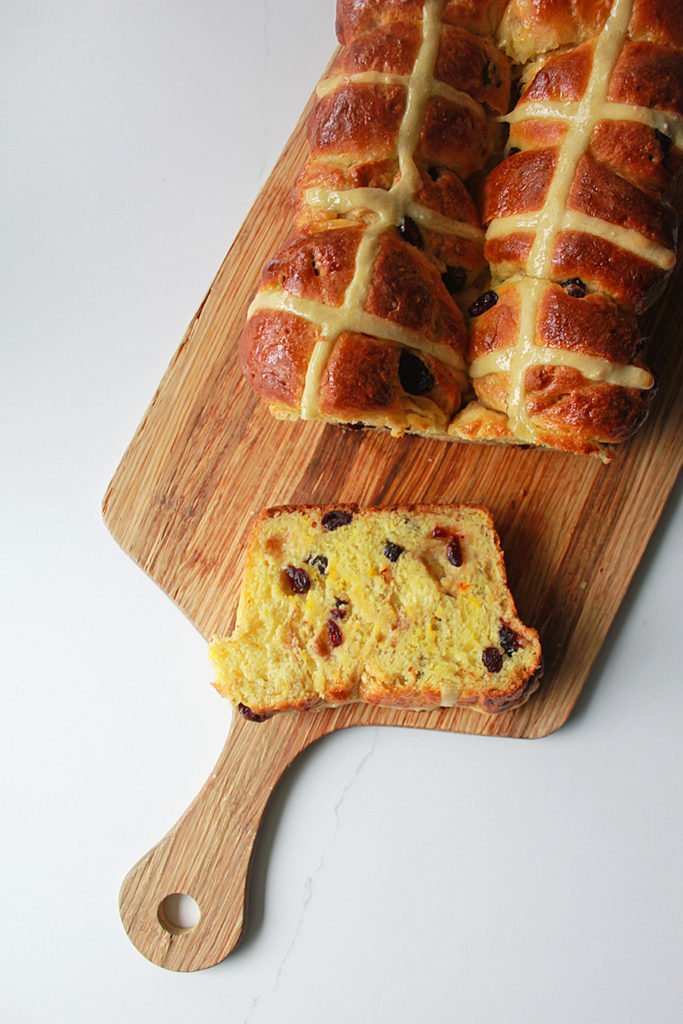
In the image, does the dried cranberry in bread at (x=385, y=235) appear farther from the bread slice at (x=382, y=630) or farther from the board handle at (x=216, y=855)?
the board handle at (x=216, y=855)

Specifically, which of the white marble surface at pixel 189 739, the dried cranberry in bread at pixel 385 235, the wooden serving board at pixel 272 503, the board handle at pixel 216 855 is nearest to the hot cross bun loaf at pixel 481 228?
the dried cranberry in bread at pixel 385 235

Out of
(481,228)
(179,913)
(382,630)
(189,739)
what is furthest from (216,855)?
(481,228)

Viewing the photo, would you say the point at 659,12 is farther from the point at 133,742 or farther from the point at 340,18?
the point at 133,742

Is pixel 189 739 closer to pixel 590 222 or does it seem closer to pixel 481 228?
pixel 481 228

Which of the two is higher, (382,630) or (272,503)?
(272,503)

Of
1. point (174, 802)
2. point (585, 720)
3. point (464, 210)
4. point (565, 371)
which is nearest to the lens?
point (565, 371)

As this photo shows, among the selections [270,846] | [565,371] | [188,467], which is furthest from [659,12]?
[270,846]

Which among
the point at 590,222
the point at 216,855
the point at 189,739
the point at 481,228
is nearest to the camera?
the point at 590,222
